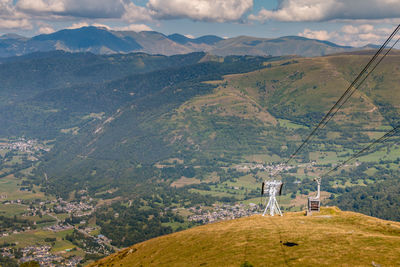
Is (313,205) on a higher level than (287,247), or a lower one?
lower

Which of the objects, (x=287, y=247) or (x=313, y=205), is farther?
(x=313, y=205)

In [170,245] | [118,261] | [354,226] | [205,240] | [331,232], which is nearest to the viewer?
[331,232]

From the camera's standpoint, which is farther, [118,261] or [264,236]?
[118,261]

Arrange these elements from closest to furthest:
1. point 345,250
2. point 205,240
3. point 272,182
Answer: point 345,250, point 205,240, point 272,182

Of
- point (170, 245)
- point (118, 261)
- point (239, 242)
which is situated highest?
point (239, 242)

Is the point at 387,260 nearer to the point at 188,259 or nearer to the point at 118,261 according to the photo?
the point at 188,259

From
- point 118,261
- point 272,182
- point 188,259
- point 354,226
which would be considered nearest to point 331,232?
point 354,226

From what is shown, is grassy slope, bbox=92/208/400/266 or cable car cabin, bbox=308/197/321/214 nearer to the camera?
grassy slope, bbox=92/208/400/266

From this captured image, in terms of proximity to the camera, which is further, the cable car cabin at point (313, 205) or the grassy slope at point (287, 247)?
the cable car cabin at point (313, 205)
